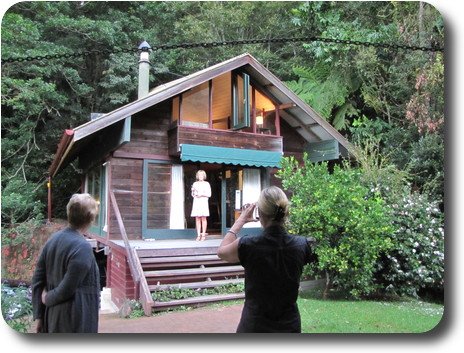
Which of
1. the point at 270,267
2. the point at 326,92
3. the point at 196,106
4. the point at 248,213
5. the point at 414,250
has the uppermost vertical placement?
the point at 326,92

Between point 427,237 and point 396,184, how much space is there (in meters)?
1.01

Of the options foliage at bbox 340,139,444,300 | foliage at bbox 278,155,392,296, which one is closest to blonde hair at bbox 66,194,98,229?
foliage at bbox 278,155,392,296

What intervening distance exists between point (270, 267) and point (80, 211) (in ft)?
3.86

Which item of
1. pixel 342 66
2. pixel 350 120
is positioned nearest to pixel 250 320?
pixel 342 66

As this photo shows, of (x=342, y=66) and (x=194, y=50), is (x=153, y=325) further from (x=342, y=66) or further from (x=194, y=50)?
(x=194, y=50)

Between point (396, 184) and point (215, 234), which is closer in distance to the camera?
point (396, 184)

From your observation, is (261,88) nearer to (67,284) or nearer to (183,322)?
(183,322)

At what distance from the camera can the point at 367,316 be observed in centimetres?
477

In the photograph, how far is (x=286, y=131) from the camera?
9414mm

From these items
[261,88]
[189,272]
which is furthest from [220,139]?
[189,272]

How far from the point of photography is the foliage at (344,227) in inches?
216

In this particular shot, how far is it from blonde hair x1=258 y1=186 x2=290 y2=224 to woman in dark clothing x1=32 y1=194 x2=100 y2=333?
1.04m

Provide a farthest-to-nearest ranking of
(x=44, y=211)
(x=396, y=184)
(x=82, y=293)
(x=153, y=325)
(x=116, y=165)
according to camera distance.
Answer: (x=44, y=211)
(x=116, y=165)
(x=396, y=184)
(x=153, y=325)
(x=82, y=293)

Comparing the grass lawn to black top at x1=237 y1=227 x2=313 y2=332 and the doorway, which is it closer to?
black top at x1=237 y1=227 x2=313 y2=332
